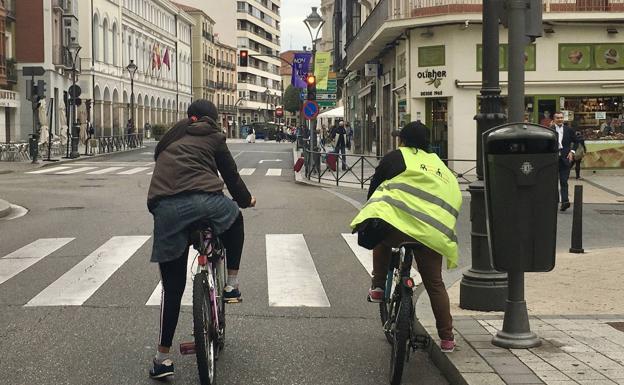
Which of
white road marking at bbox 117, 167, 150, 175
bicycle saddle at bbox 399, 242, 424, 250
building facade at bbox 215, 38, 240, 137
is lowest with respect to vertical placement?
white road marking at bbox 117, 167, 150, 175

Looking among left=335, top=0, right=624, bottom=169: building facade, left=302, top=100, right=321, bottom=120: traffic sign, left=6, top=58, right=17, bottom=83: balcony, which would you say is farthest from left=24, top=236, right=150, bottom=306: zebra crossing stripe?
left=6, top=58, right=17, bottom=83: balcony

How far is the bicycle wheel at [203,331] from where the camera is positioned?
15.2ft

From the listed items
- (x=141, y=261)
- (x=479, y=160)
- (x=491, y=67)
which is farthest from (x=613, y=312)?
(x=141, y=261)

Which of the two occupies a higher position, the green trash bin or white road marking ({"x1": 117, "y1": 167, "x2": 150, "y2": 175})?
the green trash bin

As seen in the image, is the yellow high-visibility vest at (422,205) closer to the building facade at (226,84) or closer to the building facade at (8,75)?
the building facade at (8,75)

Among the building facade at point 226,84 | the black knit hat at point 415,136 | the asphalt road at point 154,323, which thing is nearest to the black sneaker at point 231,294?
the asphalt road at point 154,323

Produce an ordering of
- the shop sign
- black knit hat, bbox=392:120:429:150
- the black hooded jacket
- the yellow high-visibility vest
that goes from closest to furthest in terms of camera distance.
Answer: the black hooded jacket → the yellow high-visibility vest → black knit hat, bbox=392:120:429:150 → the shop sign

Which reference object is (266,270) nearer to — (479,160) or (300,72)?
(479,160)

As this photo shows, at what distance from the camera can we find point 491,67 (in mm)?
6398

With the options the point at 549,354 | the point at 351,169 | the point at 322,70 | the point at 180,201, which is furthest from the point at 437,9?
Result: the point at 180,201

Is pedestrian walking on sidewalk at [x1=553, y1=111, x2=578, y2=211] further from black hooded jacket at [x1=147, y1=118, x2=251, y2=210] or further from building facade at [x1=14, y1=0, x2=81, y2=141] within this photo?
building facade at [x1=14, y1=0, x2=81, y2=141]

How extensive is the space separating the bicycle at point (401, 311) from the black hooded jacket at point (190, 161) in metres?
1.25

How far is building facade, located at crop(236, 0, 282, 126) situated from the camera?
127312 mm

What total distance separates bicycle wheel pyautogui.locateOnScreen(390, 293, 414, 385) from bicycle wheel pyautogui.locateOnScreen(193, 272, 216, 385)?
108 centimetres
